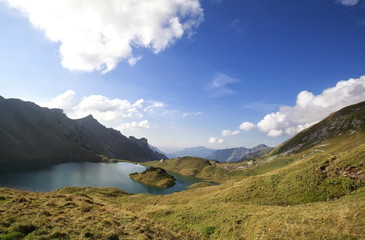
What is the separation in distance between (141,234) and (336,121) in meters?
212

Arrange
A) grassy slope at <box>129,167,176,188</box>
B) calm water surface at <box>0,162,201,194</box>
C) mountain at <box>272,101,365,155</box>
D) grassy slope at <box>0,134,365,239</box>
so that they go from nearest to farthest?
grassy slope at <box>0,134,365,239</box>
calm water surface at <box>0,162,201,194</box>
grassy slope at <box>129,167,176,188</box>
mountain at <box>272,101,365,155</box>

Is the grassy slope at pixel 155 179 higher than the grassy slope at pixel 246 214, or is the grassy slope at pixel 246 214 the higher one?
the grassy slope at pixel 246 214

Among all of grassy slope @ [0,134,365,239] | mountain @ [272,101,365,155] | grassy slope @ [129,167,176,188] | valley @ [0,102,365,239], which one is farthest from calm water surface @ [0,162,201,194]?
mountain @ [272,101,365,155]

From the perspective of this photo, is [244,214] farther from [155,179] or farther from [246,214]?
[155,179]

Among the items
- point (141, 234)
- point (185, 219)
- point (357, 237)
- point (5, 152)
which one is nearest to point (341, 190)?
point (357, 237)

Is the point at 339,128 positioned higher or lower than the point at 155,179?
higher

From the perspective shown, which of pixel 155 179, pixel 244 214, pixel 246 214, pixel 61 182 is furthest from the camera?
pixel 155 179

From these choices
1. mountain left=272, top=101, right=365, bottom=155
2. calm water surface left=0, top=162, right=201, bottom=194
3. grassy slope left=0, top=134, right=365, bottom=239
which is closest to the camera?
grassy slope left=0, top=134, right=365, bottom=239

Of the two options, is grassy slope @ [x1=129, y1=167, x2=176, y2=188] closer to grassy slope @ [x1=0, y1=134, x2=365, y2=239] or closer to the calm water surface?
the calm water surface

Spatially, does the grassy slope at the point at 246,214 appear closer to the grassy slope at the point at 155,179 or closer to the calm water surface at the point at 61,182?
the calm water surface at the point at 61,182

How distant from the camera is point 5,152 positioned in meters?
187

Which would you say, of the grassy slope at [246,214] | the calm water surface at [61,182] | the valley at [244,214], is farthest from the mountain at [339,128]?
the calm water surface at [61,182]

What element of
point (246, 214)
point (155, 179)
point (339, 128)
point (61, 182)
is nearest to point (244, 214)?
point (246, 214)

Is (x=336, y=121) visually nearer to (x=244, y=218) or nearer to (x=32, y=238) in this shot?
(x=244, y=218)
